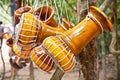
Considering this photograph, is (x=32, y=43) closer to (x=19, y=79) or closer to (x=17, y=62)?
(x=17, y=62)

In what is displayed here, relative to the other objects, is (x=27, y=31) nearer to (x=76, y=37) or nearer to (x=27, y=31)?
(x=27, y=31)

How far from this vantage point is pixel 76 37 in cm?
68

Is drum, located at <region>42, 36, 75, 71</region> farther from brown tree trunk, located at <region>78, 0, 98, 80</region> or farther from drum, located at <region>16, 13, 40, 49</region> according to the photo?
brown tree trunk, located at <region>78, 0, 98, 80</region>

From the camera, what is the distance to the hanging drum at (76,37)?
0.65m

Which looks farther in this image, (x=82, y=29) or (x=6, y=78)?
(x=6, y=78)

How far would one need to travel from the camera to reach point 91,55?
895 millimetres

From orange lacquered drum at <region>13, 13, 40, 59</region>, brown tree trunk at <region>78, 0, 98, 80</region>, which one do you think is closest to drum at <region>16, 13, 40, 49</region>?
orange lacquered drum at <region>13, 13, 40, 59</region>

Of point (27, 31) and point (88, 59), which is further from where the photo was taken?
point (88, 59)

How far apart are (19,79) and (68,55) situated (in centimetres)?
306

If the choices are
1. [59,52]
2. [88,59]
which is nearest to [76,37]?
[59,52]

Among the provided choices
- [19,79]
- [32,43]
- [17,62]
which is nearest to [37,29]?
[32,43]

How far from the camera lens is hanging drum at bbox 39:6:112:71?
0.65 meters

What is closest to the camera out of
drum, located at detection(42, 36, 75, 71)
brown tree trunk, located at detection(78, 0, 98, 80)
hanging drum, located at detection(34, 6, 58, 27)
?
drum, located at detection(42, 36, 75, 71)

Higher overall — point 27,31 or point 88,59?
point 27,31
